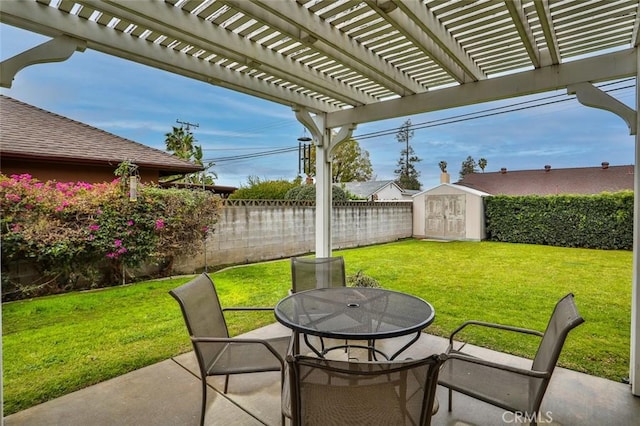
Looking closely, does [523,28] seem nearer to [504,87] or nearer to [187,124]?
[504,87]

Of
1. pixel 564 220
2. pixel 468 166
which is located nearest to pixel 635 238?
pixel 564 220

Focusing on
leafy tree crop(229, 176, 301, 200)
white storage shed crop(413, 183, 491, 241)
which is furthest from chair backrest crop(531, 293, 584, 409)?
white storage shed crop(413, 183, 491, 241)

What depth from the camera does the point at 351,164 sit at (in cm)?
2158

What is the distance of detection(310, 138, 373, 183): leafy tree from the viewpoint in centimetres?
1925

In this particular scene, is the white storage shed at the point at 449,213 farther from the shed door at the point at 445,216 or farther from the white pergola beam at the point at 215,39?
the white pergola beam at the point at 215,39

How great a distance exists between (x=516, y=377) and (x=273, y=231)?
707 cm

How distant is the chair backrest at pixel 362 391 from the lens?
1262 mm

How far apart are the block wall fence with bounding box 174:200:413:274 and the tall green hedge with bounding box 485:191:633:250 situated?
14.6 ft

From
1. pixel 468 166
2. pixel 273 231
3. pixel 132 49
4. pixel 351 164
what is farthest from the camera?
pixel 468 166

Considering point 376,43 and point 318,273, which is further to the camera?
point 318,273

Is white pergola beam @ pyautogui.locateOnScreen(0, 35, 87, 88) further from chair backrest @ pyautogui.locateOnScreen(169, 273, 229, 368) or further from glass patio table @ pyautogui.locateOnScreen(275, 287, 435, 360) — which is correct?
glass patio table @ pyautogui.locateOnScreen(275, 287, 435, 360)

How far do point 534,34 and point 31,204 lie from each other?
22.2ft

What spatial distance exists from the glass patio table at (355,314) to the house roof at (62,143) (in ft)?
21.2

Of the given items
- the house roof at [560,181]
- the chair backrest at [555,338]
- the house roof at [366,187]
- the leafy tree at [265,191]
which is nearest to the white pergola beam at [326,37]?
the chair backrest at [555,338]
